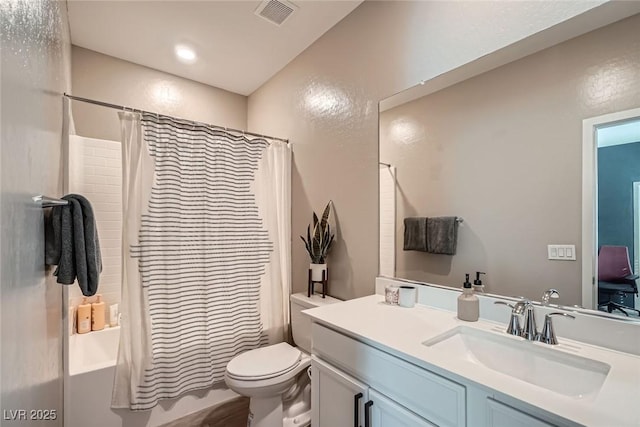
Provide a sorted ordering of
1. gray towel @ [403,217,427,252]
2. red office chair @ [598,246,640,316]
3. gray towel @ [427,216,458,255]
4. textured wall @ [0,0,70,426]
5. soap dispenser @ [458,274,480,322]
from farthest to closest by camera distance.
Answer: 1. gray towel @ [403,217,427,252]
2. gray towel @ [427,216,458,255]
3. soap dispenser @ [458,274,480,322]
4. red office chair @ [598,246,640,316]
5. textured wall @ [0,0,70,426]

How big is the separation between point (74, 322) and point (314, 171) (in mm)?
2138

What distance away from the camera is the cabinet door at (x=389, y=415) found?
3.06 ft

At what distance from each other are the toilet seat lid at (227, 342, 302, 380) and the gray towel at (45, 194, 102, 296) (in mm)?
881

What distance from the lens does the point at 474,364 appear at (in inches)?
38.2

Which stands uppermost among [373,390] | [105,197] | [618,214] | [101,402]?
[105,197]

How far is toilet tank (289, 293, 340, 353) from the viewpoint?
6.54ft

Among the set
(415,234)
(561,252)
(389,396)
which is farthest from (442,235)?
(389,396)

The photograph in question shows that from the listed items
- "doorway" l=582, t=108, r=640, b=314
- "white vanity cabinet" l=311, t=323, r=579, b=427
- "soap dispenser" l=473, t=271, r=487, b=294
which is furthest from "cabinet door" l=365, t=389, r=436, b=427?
"doorway" l=582, t=108, r=640, b=314

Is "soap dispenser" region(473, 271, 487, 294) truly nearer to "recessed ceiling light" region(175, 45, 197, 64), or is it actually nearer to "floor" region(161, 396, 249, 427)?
"floor" region(161, 396, 249, 427)

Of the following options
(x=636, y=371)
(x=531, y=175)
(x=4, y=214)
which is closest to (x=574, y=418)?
(x=636, y=371)

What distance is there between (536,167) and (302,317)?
1602 millimetres

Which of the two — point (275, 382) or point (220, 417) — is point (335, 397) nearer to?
point (275, 382)

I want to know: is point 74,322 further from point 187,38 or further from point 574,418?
point 574,418

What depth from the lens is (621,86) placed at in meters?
0.97
